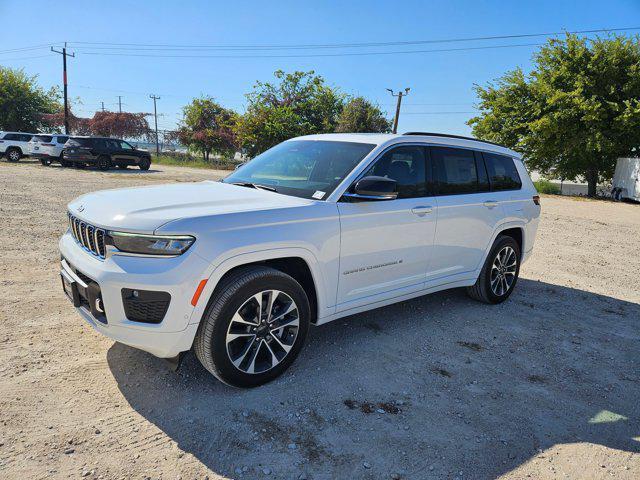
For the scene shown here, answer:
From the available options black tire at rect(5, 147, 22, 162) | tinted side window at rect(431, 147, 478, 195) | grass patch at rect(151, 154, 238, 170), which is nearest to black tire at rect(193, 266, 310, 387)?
tinted side window at rect(431, 147, 478, 195)

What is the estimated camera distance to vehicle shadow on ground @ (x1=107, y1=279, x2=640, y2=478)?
2.64 meters

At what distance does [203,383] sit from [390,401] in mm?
1342

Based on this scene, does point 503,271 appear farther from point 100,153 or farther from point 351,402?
point 100,153

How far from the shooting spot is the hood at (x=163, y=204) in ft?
9.30

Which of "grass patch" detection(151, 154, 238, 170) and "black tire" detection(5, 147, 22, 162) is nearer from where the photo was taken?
"black tire" detection(5, 147, 22, 162)

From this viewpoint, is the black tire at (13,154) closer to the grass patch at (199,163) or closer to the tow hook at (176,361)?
the grass patch at (199,163)

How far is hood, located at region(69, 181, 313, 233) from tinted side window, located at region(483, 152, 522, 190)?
2.63m

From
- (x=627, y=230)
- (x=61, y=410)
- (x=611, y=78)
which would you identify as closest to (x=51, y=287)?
(x=61, y=410)

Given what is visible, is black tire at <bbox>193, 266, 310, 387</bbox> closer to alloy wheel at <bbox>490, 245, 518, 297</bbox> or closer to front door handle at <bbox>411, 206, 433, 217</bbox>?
front door handle at <bbox>411, 206, 433, 217</bbox>

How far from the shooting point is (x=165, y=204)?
3.11m

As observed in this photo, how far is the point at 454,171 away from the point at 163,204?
2868mm

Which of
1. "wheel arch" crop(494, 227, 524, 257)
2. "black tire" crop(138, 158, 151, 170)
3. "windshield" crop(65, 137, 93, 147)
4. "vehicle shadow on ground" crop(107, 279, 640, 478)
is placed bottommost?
"vehicle shadow on ground" crop(107, 279, 640, 478)

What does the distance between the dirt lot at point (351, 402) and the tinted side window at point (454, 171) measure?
1.38 metres

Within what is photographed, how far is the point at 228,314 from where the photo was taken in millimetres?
2951
